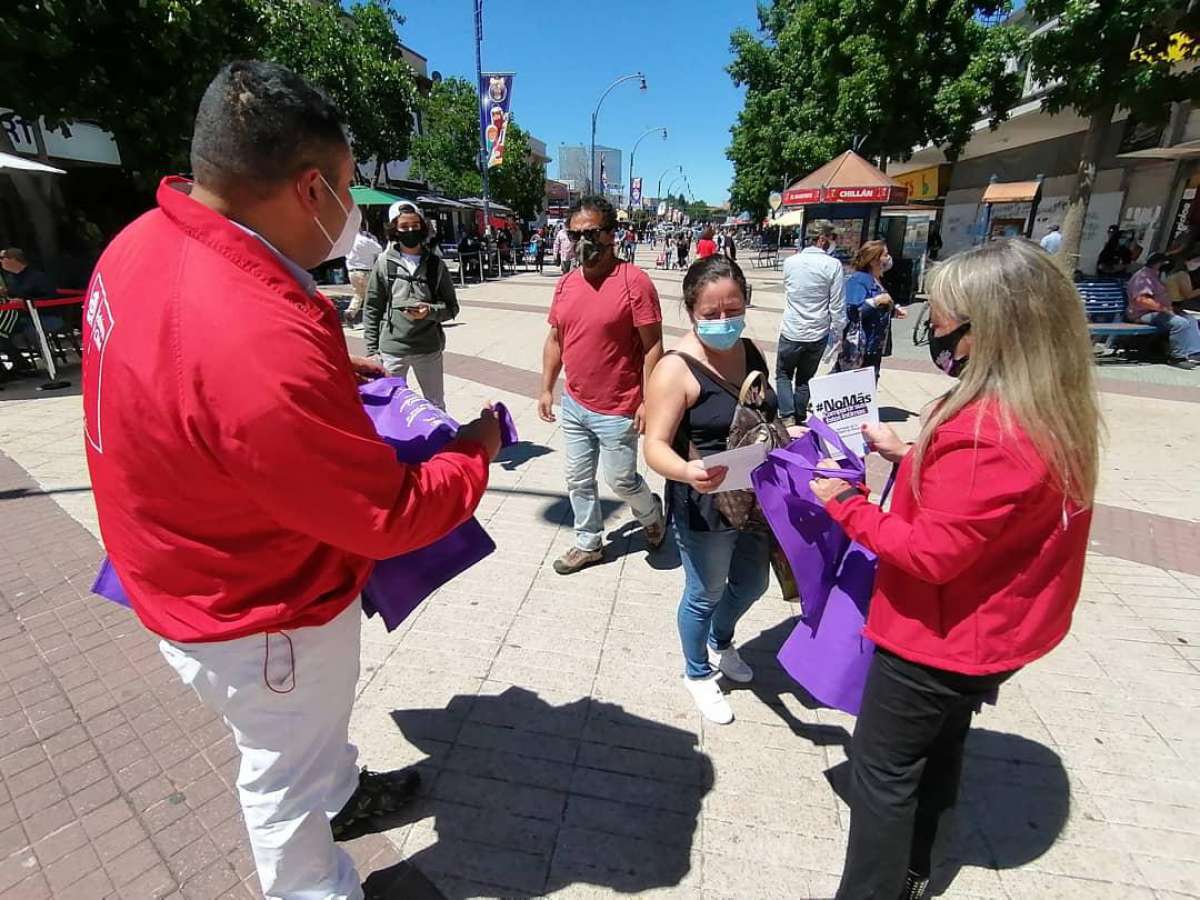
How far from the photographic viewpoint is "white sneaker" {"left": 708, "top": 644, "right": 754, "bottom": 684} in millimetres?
2869

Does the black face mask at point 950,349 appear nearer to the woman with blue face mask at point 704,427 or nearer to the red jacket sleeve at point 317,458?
the woman with blue face mask at point 704,427

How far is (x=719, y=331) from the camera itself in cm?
223

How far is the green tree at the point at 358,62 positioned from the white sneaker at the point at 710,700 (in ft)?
57.9

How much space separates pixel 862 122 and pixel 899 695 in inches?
649

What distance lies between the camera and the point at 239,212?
4.07 ft

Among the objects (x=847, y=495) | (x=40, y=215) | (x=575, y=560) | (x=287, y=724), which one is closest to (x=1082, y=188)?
(x=575, y=560)

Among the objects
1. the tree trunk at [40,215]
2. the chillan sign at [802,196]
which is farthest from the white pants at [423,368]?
the tree trunk at [40,215]

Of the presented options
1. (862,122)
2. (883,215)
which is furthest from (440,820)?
(883,215)

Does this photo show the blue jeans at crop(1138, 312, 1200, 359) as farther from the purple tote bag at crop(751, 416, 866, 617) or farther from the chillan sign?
the purple tote bag at crop(751, 416, 866, 617)

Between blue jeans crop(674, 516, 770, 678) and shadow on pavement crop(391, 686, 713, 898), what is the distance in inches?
14.7

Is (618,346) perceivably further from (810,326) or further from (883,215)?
(883,215)

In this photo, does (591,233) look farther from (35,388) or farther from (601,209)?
(35,388)

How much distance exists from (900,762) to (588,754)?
1240mm

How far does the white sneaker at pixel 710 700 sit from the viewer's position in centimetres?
264
